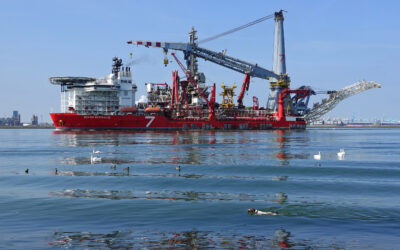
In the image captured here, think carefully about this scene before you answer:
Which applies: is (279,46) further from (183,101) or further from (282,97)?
(183,101)

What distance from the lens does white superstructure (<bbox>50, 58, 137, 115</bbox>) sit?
9419cm

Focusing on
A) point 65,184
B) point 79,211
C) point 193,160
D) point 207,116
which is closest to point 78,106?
point 207,116

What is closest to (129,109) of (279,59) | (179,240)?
(279,59)

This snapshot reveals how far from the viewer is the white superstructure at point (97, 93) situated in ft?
309

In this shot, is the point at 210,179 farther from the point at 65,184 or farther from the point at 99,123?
the point at 99,123

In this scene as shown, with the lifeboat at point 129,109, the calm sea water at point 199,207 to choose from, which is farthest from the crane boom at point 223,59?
the calm sea water at point 199,207

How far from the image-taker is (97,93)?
9600cm

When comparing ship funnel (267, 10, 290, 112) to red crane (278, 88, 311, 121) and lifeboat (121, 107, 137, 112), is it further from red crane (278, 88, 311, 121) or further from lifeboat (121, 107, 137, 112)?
lifeboat (121, 107, 137, 112)

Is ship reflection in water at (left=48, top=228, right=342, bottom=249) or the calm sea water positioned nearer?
ship reflection in water at (left=48, top=228, right=342, bottom=249)

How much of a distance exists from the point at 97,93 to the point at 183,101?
2319 centimetres

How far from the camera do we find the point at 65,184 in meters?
20.3

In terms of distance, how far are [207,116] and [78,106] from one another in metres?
32.4

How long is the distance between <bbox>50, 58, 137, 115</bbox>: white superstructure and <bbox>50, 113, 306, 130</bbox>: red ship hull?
4.25m

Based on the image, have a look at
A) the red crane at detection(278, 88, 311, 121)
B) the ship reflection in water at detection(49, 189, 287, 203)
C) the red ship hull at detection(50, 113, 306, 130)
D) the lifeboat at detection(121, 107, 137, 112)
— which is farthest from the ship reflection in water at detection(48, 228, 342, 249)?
the red crane at detection(278, 88, 311, 121)
